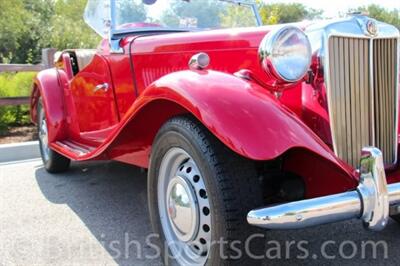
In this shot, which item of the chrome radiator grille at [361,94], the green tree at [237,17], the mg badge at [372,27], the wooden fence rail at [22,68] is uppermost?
the mg badge at [372,27]

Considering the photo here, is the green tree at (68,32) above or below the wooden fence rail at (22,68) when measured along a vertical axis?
below

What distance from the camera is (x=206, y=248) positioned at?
→ 7.44 feet

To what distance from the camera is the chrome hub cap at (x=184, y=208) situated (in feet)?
7.34

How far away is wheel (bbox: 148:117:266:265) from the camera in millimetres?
1996

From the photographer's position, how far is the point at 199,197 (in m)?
2.24

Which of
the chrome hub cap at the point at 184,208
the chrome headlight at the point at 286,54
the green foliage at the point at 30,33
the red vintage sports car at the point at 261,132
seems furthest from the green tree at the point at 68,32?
the chrome headlight at the point at 286,54

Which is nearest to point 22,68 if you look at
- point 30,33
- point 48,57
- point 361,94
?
point 48,57

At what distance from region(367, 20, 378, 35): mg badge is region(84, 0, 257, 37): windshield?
5.46 feet

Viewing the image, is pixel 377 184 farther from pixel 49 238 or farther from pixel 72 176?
pixel 72 176

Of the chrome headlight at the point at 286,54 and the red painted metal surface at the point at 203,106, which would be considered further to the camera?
the chrome headlight at the point at 286,54

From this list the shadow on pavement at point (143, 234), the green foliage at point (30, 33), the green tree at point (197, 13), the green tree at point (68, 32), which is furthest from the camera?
the green foliage at point (30, 33)

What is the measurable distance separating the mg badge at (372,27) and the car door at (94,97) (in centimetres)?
197

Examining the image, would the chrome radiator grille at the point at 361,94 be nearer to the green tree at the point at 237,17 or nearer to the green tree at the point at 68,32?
the green tree at the point at 237,17

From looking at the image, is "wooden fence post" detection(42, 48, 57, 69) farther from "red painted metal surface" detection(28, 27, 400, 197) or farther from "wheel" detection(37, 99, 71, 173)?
"red painted metal surface" detection(28, 27, 400, 197)
